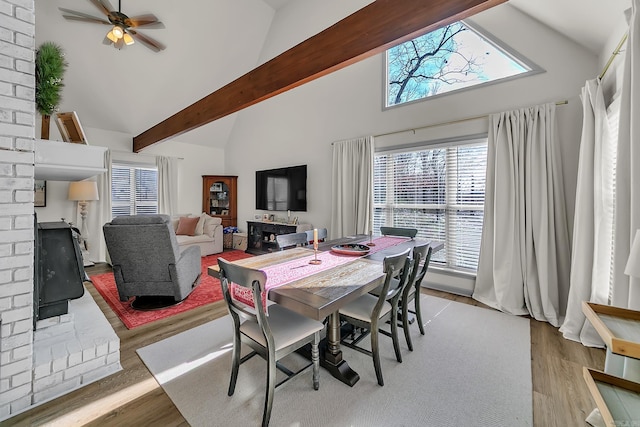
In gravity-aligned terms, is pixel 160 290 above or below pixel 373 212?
below

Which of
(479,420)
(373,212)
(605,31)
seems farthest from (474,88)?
(479,420)

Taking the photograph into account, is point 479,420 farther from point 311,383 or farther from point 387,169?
point 387,169

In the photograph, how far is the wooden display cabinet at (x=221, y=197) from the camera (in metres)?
6.61

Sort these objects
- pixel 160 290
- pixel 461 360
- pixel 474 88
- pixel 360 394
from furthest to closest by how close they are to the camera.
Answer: pixel 474 88
pixel 160 290
pixel 461 360
pixel 360 394

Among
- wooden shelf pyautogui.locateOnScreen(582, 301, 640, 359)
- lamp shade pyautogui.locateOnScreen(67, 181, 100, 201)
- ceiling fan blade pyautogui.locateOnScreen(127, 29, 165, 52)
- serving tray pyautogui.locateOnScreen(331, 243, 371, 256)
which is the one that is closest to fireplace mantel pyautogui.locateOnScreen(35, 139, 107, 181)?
serving tray pyautogui.locateOnScreen(331, 243, 371, 256)

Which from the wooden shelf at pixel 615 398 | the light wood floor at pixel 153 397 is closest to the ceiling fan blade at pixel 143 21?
the light wood floor at pixel 153 397

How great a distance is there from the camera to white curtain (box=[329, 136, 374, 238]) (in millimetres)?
4027

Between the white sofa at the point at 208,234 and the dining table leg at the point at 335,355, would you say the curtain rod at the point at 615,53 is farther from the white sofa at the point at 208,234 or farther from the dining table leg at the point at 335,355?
the white sofa at the point at 208,234

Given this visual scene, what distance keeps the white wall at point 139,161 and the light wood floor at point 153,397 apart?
399cm

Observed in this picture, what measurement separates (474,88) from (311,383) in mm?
3560

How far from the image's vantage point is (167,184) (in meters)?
5.94

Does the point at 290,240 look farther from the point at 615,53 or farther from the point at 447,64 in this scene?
the point at 447,64

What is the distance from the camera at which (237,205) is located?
671cm

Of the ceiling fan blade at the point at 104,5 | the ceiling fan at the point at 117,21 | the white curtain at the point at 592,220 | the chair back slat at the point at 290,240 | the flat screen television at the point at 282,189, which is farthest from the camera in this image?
the flat screen television at the point at 282,189
